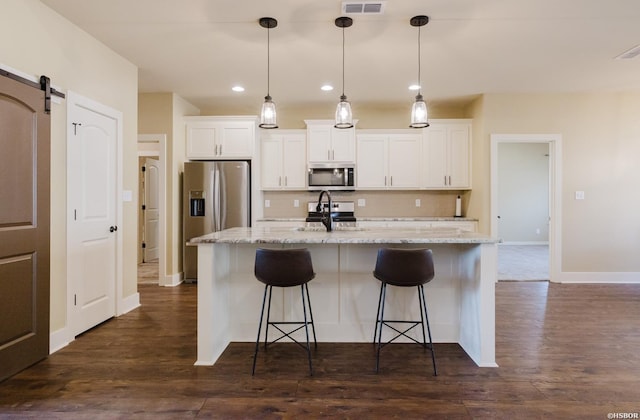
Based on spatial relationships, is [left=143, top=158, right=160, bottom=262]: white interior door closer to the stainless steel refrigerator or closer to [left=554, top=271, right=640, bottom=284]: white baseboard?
the stainless steel refrigerator

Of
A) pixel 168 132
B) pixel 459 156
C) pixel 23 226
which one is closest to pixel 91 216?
pixel 23 226

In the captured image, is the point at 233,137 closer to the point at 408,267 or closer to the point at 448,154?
the point at 448,154

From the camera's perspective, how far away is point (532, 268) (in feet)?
19.2

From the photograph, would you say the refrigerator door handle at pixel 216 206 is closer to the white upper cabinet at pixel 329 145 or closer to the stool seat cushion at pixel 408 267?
the white upper cabinet at pixel 329 145

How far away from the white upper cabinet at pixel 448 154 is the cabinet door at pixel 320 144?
1448 millimetres

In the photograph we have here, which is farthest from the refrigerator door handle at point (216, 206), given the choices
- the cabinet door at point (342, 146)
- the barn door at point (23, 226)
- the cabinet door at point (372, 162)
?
the barn door at point (23, 226)

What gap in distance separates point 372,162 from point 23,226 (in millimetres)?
4186

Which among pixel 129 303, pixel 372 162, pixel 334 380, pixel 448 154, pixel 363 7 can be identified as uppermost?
pixel 363 7

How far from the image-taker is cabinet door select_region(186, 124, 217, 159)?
507 centimetres

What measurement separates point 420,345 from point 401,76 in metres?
3.00

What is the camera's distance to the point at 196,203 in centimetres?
484

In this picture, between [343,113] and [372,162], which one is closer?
[343,113]

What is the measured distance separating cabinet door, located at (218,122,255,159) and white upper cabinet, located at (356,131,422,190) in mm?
1667

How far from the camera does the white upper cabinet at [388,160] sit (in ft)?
17.5
